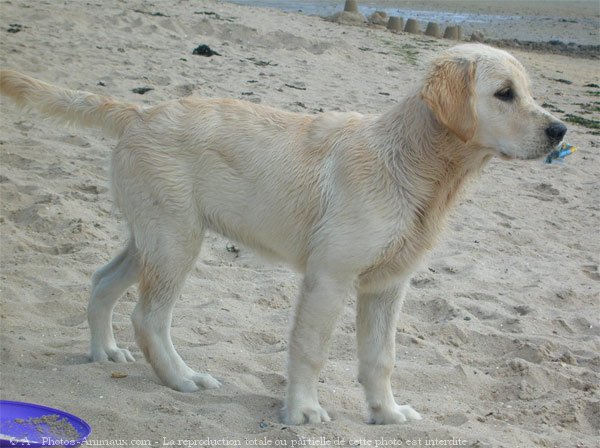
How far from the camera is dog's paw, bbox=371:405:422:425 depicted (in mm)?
4406

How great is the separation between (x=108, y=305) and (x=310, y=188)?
1.36 m

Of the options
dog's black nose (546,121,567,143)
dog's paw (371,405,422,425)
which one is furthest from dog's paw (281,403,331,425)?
dog's black nose (546,121,567,143)

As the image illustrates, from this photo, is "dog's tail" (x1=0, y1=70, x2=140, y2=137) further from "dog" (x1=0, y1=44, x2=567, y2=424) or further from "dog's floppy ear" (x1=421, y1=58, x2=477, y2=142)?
"dog's floppy ear" (x1=421, y1=58, x2=477, y2=142)

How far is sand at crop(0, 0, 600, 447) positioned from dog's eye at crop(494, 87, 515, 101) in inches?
23.9

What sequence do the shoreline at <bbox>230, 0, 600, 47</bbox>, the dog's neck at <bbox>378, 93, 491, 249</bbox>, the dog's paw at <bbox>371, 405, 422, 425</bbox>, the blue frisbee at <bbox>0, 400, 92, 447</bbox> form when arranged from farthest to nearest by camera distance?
the shoreline at <bbox>230, 0, 600, 47</bbox> → the dog's paw at <bbox>371, 405, 422, 425</bbox> → the dog's neck at <bbox>378, 93, 491, 249</bbox> → the blue frisbee at <bbox>0, 400, 92, 447</bbox>

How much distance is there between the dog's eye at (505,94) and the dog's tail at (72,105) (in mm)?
1932

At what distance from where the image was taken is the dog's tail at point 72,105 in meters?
4.79

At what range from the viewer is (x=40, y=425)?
3.59 m

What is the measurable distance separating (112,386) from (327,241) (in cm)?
132

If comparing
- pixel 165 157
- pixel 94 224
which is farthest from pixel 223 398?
pixel 94 224

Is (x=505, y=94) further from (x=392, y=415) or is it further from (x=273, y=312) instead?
(x=273, y=312)

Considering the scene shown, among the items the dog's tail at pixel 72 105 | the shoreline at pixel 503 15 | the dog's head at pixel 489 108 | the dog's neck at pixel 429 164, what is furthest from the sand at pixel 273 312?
the shoreline at pixel 503 15

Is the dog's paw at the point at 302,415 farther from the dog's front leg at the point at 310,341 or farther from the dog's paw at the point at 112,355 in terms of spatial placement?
the dog's paw at the point at 112,355

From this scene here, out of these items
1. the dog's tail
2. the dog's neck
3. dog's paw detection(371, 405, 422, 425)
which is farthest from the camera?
the dog's tail
